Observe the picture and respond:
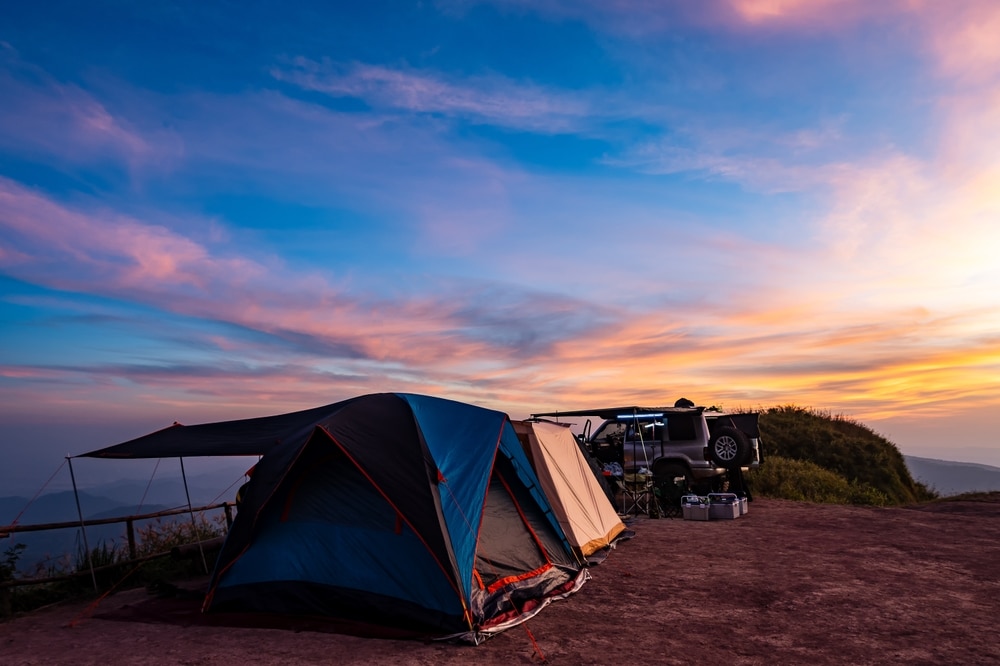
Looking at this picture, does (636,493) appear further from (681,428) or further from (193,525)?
(193,525)

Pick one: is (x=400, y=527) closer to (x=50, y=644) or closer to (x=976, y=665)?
(x=50, y=644)

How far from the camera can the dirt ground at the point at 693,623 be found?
5.86 metres

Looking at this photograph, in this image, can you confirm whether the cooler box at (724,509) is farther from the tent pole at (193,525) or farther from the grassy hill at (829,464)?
the tent pole at (193,525)

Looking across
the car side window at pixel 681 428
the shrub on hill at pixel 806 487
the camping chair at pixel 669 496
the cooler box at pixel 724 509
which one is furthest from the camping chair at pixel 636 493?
the shrub on hill at pixel 806 487

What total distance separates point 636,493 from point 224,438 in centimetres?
1003

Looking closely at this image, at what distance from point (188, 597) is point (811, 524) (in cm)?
1167

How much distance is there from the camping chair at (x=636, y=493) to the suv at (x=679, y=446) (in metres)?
0.25

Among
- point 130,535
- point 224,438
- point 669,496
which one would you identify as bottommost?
point 130,535

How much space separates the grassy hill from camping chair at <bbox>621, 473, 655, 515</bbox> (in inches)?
220

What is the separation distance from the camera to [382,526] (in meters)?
7.32

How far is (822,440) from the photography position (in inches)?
1014

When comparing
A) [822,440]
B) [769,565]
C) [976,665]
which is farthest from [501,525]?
[822,440]

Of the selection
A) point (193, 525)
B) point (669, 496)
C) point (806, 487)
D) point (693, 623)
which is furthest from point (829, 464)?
point (193, 525)

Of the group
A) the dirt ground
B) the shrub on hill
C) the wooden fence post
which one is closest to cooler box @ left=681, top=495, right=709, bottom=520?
the dirt ground
